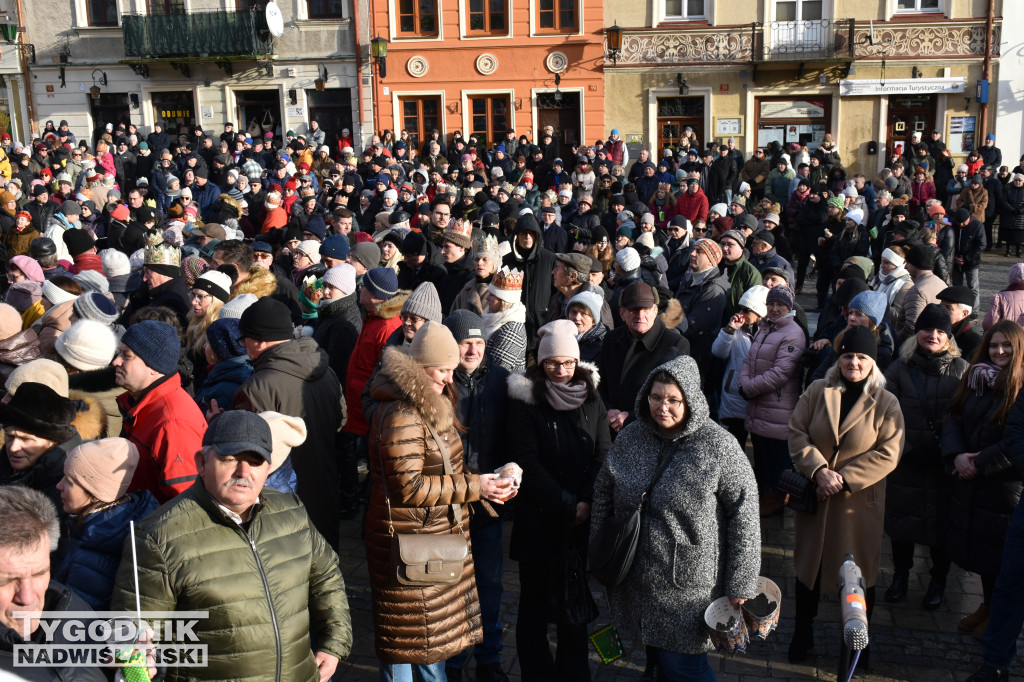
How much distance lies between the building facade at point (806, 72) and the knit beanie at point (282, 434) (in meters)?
22.0

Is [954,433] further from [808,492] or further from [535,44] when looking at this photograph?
[535,44]

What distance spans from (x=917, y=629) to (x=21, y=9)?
2921cm

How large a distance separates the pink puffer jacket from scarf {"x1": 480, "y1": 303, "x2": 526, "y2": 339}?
1711mm

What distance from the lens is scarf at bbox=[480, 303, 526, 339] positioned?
5898 mm

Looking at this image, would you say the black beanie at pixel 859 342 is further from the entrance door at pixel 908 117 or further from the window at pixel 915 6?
the window at pixel 915 6

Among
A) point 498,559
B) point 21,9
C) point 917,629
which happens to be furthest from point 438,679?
point 21,9

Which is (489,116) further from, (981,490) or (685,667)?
(685,667)

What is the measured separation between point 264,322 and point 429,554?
5.36 ft

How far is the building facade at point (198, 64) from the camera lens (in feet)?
83.0

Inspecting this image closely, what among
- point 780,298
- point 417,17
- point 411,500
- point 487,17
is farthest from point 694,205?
point 417,17

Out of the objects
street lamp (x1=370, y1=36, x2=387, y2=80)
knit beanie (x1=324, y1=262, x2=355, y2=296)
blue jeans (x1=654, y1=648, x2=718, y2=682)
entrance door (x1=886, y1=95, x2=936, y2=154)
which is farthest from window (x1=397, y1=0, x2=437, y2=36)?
blue jeans (x1=654, y1=648, x2=718, y2=682)

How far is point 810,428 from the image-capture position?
191 inches

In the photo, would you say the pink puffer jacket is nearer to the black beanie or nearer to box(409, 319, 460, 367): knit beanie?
the black beanie

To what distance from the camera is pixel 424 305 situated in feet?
16.5
